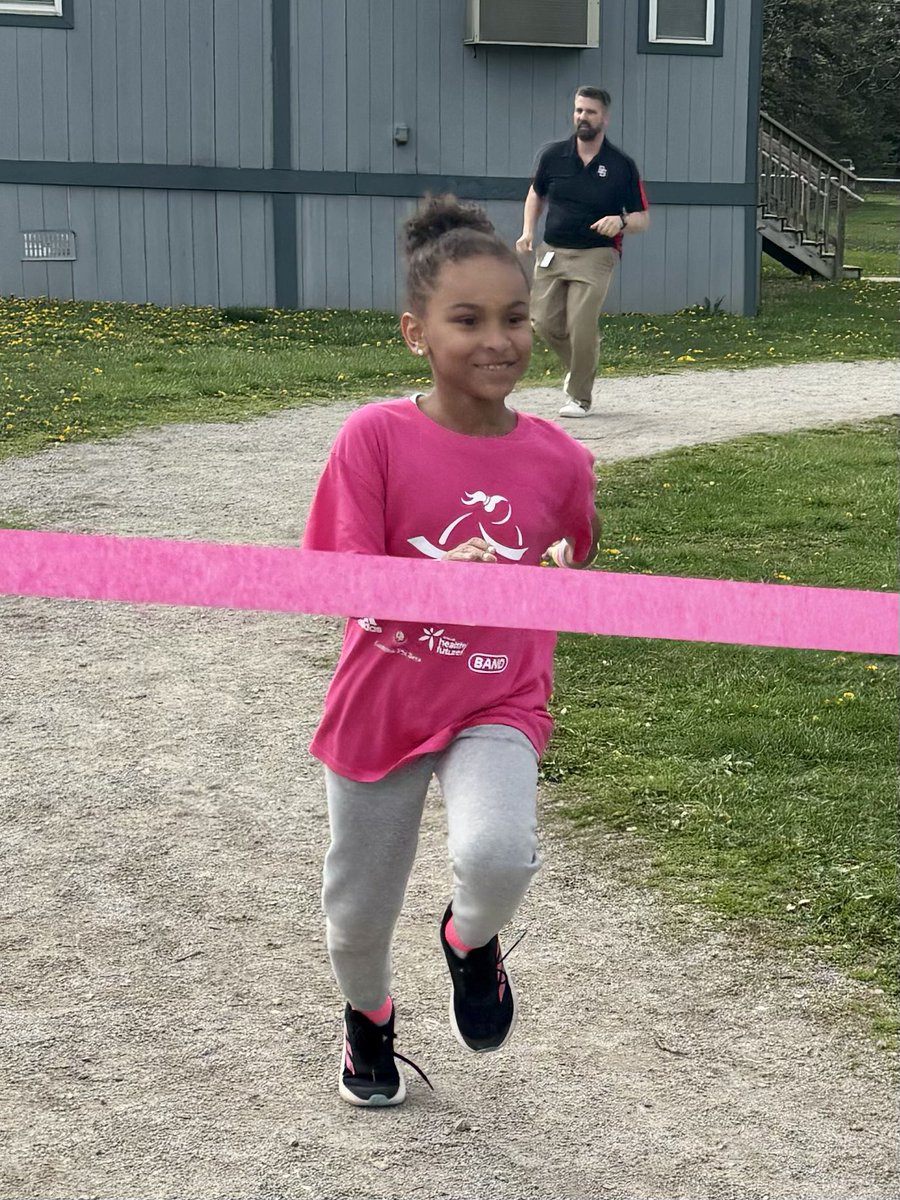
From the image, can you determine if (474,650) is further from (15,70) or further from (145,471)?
(15,70)

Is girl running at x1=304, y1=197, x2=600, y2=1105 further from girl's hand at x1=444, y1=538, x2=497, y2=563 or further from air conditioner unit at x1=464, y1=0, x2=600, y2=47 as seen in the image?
air conditioner unit at x1=464, y1=0, x2=600, y2=47

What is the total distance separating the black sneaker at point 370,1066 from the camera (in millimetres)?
3264

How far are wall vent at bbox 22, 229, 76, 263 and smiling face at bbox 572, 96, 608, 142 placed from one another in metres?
9.07

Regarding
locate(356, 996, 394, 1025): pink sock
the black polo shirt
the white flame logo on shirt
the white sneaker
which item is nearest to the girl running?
the white flame logo on shirt

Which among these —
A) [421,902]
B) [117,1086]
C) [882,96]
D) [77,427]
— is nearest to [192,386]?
[77,427]

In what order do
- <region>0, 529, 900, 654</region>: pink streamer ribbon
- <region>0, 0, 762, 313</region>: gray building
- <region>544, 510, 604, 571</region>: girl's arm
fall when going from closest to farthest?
<region>0, 529, 900, 654</region>: pink streamer ribbon
<region>544, 510, 604, 571</region>: girl's arm
<region>0, 0, 762, 313</region>: gray building

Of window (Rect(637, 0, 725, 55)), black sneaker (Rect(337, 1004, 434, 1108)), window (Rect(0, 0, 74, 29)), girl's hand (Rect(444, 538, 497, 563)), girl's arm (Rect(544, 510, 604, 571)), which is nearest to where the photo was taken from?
girl's hand (Rect(444, 538, 497, 563))

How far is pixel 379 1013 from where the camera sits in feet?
10.8

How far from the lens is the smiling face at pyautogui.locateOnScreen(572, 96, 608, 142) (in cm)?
1060

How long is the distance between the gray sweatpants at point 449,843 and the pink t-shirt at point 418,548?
0.17ft

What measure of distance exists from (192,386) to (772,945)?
361 inches

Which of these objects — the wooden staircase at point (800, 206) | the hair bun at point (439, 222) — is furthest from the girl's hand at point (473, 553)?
the wooden staircase at point (800, 206)

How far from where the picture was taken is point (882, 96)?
46.7m

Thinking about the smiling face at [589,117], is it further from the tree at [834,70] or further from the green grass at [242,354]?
the tree at [834,70]
